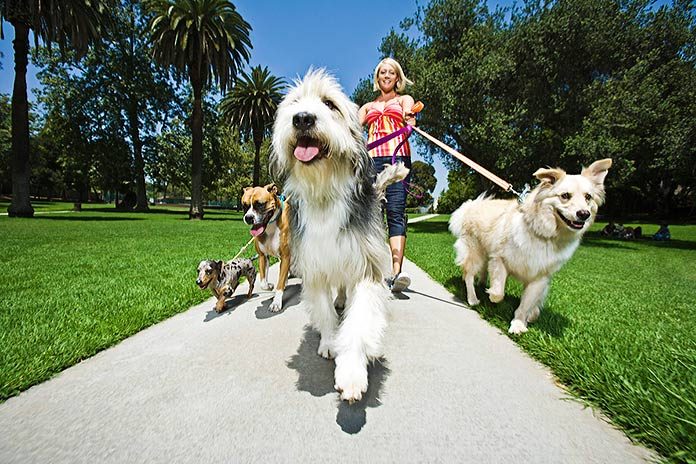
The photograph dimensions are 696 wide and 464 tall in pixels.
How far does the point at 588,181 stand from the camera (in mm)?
2744

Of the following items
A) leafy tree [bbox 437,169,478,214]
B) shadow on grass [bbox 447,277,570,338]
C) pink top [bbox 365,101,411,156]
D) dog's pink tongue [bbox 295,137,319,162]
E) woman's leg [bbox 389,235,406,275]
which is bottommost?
shadow on grass [bbox 447,277,570,338]

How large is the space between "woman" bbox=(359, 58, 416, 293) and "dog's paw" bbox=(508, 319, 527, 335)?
1.23 m

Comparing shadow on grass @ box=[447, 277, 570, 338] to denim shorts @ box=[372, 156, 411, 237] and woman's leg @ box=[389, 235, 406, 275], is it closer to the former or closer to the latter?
woman's leg @ box=[389, 235, 406, 275]

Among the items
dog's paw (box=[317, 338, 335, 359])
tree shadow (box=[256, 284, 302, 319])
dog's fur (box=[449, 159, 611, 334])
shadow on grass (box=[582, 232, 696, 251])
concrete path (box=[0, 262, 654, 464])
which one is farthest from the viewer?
shadow on grass (box=[582, 232, 696, 251])

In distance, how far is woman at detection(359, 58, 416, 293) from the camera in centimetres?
376

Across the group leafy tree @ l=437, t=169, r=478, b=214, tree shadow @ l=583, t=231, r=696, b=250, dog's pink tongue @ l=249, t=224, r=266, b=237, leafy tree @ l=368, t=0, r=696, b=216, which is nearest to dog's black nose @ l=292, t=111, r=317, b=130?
dog's pink tongue @ l=249, t=224, r=266, b=237

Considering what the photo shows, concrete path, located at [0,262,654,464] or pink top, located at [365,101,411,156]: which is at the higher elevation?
pink top, located at [365,101,411,156]

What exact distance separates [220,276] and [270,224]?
0.99 m

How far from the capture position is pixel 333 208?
2260 mm

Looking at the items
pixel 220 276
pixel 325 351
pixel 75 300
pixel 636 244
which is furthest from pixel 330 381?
pixel 636 244

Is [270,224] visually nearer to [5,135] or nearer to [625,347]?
Result: [625,347]

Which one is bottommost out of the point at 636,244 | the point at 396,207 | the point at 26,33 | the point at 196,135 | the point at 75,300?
the point at 75,300

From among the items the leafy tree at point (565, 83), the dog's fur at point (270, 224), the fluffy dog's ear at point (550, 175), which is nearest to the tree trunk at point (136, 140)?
the leafy tree at point (565, 83)

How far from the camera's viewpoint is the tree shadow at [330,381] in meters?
1.76
